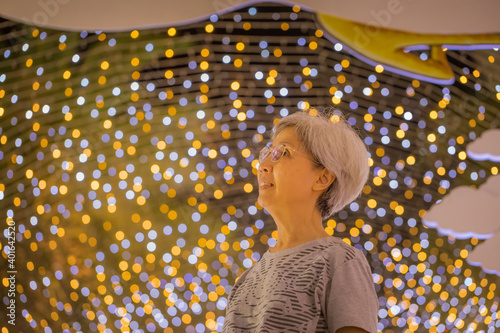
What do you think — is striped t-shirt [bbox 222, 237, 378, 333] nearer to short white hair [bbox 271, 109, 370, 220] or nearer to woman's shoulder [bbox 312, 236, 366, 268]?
woman's shoulder [bbox 312, 236, 366, 268]

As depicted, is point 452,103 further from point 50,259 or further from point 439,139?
point 50,259

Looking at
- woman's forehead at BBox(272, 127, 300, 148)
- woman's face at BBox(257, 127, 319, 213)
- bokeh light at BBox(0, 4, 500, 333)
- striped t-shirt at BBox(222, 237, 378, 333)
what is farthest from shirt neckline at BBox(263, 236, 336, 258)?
bokeh light at BBox(0, 4, 500, 333)

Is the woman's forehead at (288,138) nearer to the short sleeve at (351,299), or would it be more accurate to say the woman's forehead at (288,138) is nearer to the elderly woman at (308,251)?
the elderly woman at (308,251)

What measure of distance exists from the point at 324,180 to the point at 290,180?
3.5 inches

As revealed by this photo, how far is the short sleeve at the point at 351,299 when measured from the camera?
1097 mm

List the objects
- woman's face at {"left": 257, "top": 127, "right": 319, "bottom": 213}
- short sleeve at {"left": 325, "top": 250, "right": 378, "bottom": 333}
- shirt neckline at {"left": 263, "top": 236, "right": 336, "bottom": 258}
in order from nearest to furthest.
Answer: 1. short sleeve at {"left": 325, "top": 250, "right": 378, "bottom": 333}
2. shirt neckline at {"left": 263, "top": 236, "right": 336, "bottom": 258}
3. woman's face at {"left": 257, "top": 127, "right": 319, "bottom": 213}

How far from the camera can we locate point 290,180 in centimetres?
138

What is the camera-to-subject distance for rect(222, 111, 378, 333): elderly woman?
1.14 m

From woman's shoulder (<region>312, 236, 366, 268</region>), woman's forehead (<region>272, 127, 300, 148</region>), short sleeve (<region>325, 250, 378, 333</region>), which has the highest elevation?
woman's forehead (<region>272, 127, 300, 148</region>)

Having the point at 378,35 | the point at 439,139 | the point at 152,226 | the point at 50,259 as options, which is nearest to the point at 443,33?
the point at 378,35

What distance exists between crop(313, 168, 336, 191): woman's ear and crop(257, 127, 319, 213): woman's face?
1 centimetres

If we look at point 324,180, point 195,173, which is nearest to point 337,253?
point 324,180

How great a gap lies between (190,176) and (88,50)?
2.41 feet

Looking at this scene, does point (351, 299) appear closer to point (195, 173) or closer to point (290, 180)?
point (290, 180)
